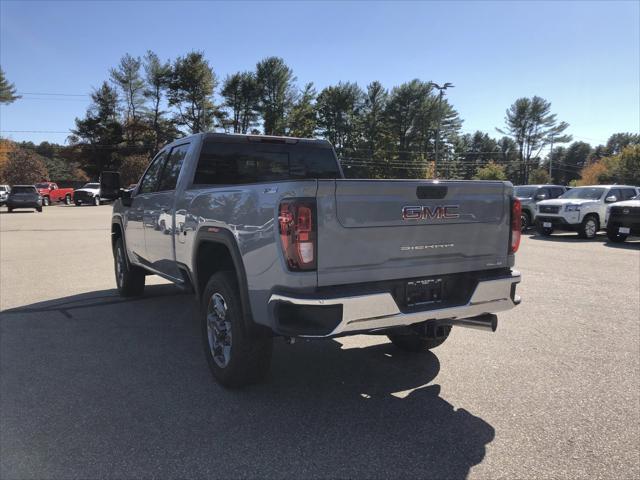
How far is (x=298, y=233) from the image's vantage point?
9.75 feet

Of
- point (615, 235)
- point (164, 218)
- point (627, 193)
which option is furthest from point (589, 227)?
point (164, 218)

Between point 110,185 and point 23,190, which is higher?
point 110,185

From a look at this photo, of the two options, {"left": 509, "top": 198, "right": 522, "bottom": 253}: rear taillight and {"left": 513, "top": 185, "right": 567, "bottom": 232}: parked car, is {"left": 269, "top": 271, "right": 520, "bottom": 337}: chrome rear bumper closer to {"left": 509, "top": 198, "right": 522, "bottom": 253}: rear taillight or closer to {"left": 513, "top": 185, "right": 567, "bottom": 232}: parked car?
{"left": 509, "top": 198, "right": 522, "bottom": 253}: rear taillight

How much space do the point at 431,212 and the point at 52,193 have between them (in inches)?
1688

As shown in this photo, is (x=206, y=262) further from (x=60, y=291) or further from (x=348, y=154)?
(x=348, y=154)

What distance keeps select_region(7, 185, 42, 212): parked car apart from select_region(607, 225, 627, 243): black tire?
2929 centimetres

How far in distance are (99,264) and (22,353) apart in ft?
19.1

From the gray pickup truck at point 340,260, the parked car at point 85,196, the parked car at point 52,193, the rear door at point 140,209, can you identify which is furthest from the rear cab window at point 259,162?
the parked car at point 52,193

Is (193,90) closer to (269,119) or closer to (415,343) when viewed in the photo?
(269,119)

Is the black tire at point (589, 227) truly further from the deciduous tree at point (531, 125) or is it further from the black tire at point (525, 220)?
the deciduous tree at point (531, 125)

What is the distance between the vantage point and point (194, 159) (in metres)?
4.89

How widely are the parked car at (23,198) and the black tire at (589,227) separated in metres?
28.5

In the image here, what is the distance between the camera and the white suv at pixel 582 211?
16547mm

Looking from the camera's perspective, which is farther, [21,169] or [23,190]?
[21,169]
